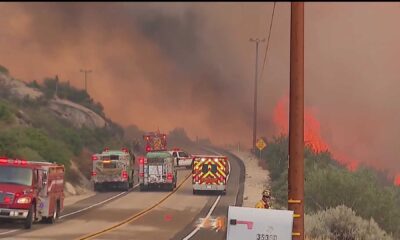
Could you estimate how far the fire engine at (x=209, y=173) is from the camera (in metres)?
44.8

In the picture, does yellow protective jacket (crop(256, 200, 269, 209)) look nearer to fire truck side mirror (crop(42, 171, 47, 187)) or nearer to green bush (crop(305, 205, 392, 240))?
green bush (crop(305, 205, 392, 240))

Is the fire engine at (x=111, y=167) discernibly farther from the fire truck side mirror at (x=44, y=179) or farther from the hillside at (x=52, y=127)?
the fire truck side mirror at (x=44, y=179)

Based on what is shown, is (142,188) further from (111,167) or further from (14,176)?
(14,176)

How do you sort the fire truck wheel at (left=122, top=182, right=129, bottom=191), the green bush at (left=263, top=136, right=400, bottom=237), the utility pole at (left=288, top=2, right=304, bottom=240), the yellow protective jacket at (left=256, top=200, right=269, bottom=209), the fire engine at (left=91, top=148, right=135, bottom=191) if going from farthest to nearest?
the fire truck wheel at (left=122, top=182, right=129, bottom=191)
the fire engine at (left=91, top=148, right=135, bottom=191)
the green bush at (left=263, top=136, right=400, bottom=237)
the yellow protective jacket at (left=256, top=200, right=269, bottom=209)
the utility pole at (left=288, top=2, right=304, bottom=240)

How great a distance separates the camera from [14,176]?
24.0 metres

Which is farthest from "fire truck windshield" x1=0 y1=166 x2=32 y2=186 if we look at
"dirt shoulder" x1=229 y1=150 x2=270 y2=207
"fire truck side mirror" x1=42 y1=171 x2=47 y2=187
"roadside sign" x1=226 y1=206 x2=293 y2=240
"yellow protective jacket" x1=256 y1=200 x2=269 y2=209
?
"dirt shoulder" x1=229 y1=150 x2=270 y2=207

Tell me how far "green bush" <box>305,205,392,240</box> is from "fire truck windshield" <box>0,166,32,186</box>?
1050 cm

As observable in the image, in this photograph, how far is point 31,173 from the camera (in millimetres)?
24203

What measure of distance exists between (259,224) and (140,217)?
21.3 meters

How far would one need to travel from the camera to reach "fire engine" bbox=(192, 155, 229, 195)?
1763 inches

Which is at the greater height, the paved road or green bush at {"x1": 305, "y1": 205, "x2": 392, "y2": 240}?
green bush at {"x1": 305, "y1": 205, "x2": 392, "y2": 240}

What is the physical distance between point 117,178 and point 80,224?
65.3 feet

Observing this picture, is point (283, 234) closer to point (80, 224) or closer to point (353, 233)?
point (353, 233)

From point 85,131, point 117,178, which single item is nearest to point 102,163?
point 117,178
